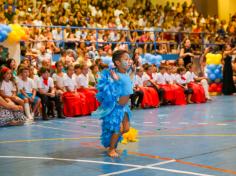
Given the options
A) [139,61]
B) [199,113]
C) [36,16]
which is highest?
[36,16]

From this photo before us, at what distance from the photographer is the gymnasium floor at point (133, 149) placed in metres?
5.55

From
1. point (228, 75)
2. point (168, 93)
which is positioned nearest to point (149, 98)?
point (168, 93)

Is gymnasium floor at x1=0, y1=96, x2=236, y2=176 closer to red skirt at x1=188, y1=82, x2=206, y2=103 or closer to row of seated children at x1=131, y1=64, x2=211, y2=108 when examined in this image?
row of seated children at x1=131, y1=64, x2=211, y2=108

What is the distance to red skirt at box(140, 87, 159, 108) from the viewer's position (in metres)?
12.7

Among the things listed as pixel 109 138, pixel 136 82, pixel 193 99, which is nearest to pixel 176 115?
pixel 136 82

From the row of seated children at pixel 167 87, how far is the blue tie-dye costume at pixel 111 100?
6.00 m

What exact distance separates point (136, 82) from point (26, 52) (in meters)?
3.12

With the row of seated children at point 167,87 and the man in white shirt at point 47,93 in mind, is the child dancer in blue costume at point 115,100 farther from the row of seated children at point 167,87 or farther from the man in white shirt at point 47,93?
the row of seated children at point 167,87

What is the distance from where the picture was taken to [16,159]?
626 cm

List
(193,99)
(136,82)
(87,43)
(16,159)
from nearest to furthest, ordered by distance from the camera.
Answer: (16,159), (136,82), (193,99), (87,43)

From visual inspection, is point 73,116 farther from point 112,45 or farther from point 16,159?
point 112,45

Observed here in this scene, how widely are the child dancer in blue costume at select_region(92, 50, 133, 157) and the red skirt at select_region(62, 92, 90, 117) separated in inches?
188

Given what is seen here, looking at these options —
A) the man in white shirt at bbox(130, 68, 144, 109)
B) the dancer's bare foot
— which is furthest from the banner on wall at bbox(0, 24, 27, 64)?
the dancer's bare foot

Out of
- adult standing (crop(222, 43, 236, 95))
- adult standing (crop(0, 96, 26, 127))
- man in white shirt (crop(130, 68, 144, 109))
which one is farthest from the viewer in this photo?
adult standing (crop(222, 43, 236, 95))
